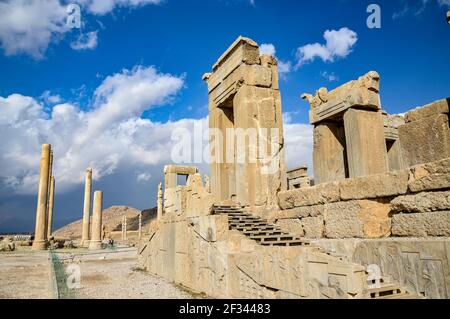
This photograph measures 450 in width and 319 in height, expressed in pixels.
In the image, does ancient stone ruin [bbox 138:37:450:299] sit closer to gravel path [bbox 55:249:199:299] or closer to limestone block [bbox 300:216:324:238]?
limestone block [bbox 300:216:324:238]

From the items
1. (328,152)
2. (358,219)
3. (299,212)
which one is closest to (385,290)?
(358,219)

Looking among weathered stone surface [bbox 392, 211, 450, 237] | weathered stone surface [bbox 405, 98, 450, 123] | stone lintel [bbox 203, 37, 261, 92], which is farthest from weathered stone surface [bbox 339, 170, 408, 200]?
stone lintel [bbox 203, 37, 261, 92]

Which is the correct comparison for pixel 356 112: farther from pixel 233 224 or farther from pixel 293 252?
pixel 293 252

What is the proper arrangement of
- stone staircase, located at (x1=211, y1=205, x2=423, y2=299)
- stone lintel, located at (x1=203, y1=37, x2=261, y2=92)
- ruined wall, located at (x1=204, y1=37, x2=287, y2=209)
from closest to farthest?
stone staircase, located at (x1=211, y1=205, x2=423, y2=299)
ruined wall, located at (x1=204, y1=37, x2=287, y2=209)
stone lintel, located at (x1=203, y1=37, x2=261, y2=92)

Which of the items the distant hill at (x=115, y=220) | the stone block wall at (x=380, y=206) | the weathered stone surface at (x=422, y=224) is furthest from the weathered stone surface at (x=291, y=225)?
the distant hill at (x=115, y=220)

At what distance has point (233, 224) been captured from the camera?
6.99 metres

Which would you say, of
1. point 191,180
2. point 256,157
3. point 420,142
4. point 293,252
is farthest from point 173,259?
point 420,142

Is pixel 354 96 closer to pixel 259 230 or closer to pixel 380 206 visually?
pixel 380 206

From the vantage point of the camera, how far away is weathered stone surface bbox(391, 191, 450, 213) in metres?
4.19

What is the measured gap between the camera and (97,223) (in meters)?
25.1

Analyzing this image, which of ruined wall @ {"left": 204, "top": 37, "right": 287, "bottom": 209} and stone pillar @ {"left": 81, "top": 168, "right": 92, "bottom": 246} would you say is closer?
ruined wall @ {"left": 204, "top": 37, "right": 287, "bottom": 209}

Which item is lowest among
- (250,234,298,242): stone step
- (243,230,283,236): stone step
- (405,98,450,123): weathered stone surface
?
(250,234,298,242): stone step

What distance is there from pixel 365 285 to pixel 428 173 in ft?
5.56

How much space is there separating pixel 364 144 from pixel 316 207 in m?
2.31
